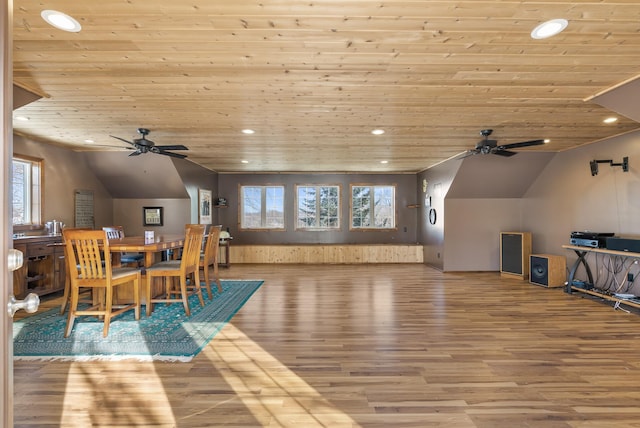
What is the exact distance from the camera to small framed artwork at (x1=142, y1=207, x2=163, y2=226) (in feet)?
24.6

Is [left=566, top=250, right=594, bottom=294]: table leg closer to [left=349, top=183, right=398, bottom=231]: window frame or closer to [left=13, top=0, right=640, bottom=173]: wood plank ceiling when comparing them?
[left=13, top=0, right=640, bottom=173]: wood plank ceiling

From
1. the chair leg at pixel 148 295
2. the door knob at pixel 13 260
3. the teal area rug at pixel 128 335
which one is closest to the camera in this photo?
the door knob at pixel 13 260

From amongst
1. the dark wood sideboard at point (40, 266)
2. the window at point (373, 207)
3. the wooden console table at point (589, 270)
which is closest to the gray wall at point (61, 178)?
the dark wood sideboard at point (40, 266)

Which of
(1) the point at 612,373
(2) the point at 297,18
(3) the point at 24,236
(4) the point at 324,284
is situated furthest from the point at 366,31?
(3) the point at 24,236

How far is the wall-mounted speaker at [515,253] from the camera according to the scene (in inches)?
256

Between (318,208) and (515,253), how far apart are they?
478cm

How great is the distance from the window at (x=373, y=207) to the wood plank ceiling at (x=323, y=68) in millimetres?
4076

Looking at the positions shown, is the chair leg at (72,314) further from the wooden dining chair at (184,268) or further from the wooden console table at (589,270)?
the wooden console table at (589,270)

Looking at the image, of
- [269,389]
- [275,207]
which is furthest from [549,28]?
[275,207]

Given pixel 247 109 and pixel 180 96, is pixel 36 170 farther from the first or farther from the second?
pixel 247 109

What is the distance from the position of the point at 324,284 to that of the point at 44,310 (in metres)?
4.08

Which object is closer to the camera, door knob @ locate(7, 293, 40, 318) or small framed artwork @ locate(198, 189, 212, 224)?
door knob @ locate(7, 293, 40, 318)

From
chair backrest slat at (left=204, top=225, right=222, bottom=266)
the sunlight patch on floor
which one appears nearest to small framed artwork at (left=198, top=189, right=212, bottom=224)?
chair backrest slat at (left=204, top=225, right=222, bottom=266)

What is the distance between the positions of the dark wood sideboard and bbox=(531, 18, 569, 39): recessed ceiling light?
603cm
